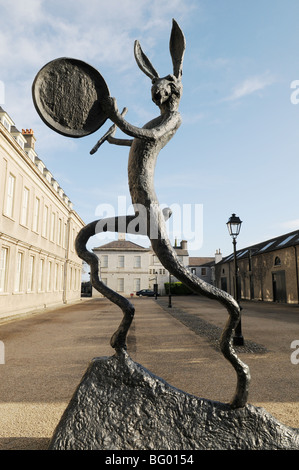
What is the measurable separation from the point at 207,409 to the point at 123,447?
715 millimetres

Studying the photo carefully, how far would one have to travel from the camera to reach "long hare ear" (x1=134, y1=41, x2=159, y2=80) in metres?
3.13

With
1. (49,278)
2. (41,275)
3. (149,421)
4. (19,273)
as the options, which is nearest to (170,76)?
(149,421)

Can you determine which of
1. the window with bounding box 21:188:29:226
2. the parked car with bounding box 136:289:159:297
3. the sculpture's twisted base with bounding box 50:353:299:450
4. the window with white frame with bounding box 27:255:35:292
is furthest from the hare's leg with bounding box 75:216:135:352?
the parked car with bounding box 136:289:159:297

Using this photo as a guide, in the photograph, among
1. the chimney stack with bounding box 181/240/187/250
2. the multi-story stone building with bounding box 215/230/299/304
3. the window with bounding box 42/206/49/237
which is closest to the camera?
the window with bounding box 42/206/49/237

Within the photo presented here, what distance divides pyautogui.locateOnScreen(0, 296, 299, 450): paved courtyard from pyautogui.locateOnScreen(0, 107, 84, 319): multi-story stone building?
5791mm

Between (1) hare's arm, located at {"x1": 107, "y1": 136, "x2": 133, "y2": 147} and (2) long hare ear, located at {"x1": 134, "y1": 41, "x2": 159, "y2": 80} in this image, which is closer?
(2) long hare ear, located at {"x1": 134, "y1": 41, "x2": 159, "y2": 80}

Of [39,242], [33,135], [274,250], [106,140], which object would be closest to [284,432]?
[106,140]

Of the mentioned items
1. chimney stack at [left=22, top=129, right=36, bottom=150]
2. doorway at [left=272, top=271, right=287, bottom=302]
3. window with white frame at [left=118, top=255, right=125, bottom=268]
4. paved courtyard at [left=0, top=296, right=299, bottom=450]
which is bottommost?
paved courtyard at [left=0, top=296, right=299, bottom=450]

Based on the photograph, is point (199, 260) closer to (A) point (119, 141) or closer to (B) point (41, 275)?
(B) point (41, 275)

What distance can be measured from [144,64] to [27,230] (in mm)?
17110

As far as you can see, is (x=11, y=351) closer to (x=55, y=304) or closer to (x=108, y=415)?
(x=108, y=415)

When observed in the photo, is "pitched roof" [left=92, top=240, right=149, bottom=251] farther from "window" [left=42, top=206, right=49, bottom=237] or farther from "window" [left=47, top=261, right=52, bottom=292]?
"window" [left=42, top=206, right=49, bottom=237]

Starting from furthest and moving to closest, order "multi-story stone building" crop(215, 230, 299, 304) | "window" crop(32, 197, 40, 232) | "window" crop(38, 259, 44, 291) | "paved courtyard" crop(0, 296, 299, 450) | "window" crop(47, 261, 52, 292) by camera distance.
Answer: "multi-story stone building" crop(215, 230, 299, 304) → "window" crop(47, 261, 52, 292) → "window" crop(38, 259, 44, 291) → "window" crop(32, 197, 40, 232) → "paved courtyard" crop(0, 296, 299, 450)

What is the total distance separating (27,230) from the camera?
18766mm
